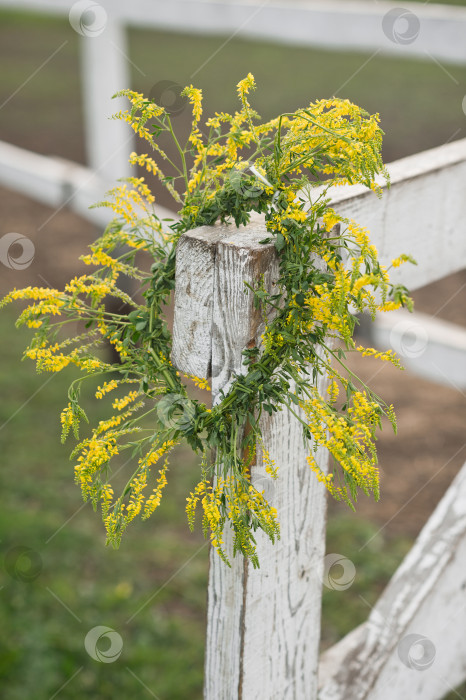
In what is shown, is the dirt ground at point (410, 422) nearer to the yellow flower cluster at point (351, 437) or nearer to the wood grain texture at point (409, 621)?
the wood grain texture at point (409, 621)

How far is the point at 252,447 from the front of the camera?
3.38 feet

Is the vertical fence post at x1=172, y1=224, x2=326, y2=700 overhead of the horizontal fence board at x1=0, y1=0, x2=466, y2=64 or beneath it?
beneath

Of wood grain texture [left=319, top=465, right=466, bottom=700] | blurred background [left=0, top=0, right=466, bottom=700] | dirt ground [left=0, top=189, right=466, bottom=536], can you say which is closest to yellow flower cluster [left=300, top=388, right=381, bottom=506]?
wood grain texture [left=319, top=465, right=466, bottom=700]

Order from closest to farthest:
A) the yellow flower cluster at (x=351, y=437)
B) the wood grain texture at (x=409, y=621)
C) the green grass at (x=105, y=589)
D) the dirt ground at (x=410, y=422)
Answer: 1. the yellow flower cluster at (x=351, y=437)
2. the wood grain texture at (x=409, y=621)
3. the green grass at (x=105, y=589)
4. the dirt ground at (x=410, y=422)

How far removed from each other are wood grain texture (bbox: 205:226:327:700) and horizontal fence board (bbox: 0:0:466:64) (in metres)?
2.05

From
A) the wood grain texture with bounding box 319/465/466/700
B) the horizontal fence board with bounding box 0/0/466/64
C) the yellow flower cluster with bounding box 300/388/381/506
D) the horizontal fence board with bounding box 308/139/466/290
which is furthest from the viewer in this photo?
the horizontal fence board with bounding box 0/0/466/64

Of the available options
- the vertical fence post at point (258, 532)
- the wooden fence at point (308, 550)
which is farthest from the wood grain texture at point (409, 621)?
the vertical fence post at point (258, 532)

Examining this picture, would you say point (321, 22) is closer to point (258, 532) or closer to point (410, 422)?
point (410, 422)

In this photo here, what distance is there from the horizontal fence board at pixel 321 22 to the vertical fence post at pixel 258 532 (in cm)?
205

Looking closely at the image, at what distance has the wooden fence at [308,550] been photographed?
1.01 meters

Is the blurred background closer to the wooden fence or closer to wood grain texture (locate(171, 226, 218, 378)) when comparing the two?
the wooden fence

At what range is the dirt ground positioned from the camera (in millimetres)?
3203

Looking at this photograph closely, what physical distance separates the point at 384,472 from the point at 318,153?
2.62 metres

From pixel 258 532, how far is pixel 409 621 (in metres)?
0.51
